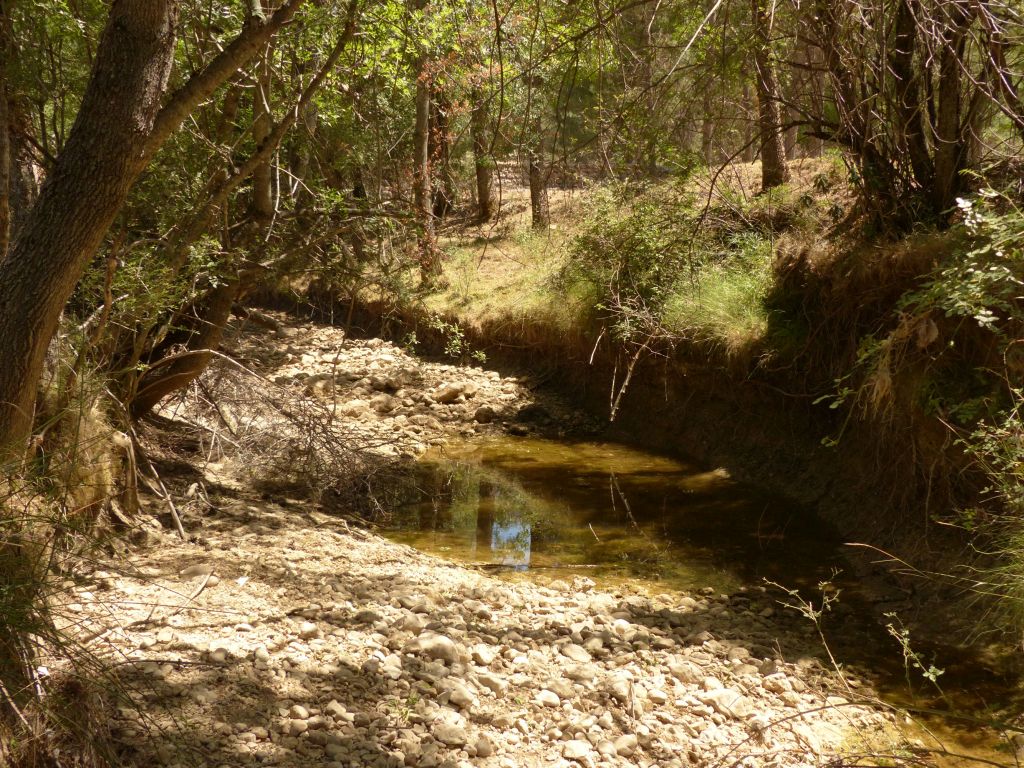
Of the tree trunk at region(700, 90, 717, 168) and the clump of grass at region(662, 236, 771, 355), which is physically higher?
the tree trunk at region(700, 90, 717, 168)

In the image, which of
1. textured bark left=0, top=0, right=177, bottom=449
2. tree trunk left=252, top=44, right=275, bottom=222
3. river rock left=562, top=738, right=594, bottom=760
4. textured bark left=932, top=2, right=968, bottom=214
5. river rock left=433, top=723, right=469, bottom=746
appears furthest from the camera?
tree trunk left=252, top=44, right=275, bottom=222

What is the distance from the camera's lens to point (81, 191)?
2896 millimetres

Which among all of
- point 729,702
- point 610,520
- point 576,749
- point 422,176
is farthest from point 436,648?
point 422,176

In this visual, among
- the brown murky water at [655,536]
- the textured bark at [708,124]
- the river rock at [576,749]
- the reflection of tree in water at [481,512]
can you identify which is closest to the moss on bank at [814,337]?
the brown murky water at [655,536]

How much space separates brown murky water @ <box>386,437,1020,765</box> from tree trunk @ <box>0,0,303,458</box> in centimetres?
386

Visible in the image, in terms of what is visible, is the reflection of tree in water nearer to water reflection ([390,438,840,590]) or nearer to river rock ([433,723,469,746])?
water reflection ([390,438,840,590])

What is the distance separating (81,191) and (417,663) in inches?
98.6

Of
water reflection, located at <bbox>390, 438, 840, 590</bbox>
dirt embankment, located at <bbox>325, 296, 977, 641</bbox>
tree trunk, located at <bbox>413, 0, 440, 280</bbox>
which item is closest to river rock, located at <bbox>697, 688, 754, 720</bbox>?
dirt embankment, located at <bbox>325, 296, 977, 641</bbox>

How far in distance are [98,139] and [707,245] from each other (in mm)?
7669

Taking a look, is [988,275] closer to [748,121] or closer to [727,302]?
[748,121]

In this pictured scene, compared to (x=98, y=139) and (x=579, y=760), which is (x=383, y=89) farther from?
(x=579, y=760)

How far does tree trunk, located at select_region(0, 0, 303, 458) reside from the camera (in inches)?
114

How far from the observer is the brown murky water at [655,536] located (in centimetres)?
457


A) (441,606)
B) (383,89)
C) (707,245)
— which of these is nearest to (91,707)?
(441,606)
